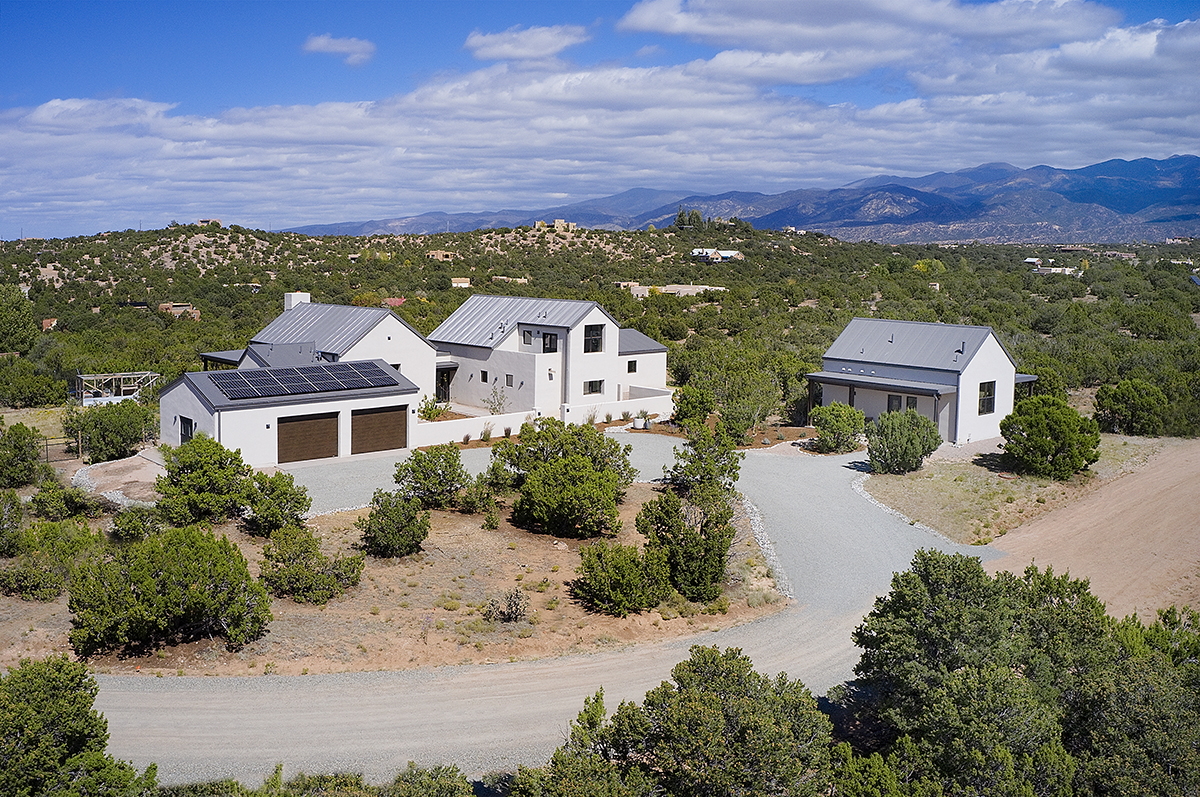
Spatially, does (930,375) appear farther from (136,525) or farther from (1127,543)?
(136,525)

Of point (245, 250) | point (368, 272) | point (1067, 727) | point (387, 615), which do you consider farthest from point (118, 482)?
point (245, 250)

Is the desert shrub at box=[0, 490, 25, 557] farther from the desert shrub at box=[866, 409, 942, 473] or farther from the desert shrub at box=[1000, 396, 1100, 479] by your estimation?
the desert shrub at box=[1000, 396, 1100, 479]

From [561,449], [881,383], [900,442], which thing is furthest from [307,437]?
[881,383]

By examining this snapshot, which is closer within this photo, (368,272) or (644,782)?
(644,782)

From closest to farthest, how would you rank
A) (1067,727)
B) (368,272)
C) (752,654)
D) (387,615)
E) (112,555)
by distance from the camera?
(1067,727) < (752,654) < (387,615) < (112,555) < (368,272)

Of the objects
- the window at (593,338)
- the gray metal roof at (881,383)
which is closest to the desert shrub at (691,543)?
the gray metal roof at (881,383)

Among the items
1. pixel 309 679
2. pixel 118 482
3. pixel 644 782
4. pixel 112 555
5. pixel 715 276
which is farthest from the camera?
pixel 715 276

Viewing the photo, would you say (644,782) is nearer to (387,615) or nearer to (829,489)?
(387,615)

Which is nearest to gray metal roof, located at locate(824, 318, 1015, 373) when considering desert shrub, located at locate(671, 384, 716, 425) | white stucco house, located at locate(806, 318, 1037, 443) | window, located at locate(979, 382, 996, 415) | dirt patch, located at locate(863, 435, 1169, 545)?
white stucco house, located at locate(806, 318, 1037, 443)
